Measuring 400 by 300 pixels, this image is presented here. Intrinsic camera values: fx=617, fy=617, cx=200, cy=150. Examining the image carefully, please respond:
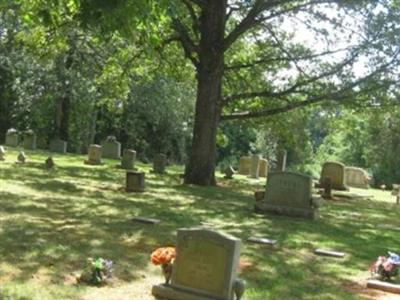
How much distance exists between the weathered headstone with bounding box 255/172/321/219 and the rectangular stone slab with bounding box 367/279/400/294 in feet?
19.9

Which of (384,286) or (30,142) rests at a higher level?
(30,142)

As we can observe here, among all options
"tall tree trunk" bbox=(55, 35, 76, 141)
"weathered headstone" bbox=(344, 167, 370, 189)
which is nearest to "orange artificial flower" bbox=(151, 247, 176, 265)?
"weathered headstone" bbox=(344, 167, 370, 189)

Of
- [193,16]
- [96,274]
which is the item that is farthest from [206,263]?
[193,16]

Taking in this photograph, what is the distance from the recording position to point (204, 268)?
666 centimetres

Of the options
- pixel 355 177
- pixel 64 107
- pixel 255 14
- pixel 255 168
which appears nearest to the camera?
pixel 255 14

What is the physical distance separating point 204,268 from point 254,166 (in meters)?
23.3

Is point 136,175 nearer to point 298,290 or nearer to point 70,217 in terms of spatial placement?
point 70,217

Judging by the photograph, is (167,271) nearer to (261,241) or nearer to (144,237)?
(144,237)

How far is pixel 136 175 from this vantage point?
16.3 metres

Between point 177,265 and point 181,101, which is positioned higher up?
point 181,101

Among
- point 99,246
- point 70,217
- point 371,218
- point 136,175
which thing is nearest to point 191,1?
point 136,175

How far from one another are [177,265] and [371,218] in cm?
1004

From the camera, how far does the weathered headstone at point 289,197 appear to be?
14.1 m

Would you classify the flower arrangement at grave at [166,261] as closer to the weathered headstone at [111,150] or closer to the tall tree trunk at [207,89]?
the tall tree trunk at [207,89]
